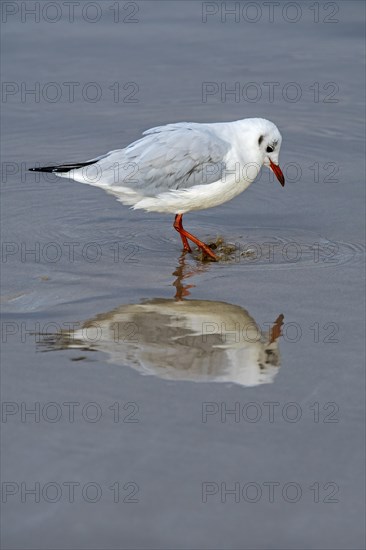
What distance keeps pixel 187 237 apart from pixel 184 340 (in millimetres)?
1651

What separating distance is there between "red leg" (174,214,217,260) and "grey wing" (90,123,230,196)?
30 cm

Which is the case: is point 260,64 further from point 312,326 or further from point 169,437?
point 169,437

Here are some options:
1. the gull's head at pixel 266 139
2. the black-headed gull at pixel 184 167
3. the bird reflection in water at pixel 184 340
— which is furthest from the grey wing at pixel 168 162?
the bird reflection in water at pixel 184 340

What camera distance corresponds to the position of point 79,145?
9.19 m

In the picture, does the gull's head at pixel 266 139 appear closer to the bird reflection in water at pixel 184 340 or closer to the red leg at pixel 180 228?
the red leg at pixel 180 228

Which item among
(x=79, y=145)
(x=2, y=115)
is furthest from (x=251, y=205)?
(x=2, y=115)

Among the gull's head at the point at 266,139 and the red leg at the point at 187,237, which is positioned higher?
the gull's head at the point at 266,139

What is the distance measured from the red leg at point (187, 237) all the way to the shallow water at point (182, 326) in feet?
0.33

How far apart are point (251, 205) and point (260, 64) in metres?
3.08

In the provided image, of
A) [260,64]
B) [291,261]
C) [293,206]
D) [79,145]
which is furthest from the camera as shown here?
[260,64]

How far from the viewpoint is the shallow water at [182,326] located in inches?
177

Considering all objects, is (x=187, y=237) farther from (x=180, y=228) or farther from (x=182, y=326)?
(x=182, y=326)

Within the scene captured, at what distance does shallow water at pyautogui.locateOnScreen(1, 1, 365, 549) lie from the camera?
14.7ft

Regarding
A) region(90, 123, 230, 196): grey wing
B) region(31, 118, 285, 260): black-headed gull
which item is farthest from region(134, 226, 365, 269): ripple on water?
region(90, 123, 230, 196): grey wing
